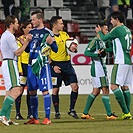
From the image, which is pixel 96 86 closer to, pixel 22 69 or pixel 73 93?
pixel 73 93

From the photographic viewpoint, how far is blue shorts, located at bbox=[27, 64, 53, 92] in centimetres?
1273

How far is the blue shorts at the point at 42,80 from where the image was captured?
12.7 m

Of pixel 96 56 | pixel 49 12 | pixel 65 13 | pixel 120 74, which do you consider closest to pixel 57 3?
pixel 65 13

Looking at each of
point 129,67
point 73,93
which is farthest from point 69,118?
point 129,67

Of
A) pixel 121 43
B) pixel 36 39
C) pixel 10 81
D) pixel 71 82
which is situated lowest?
pixel 71 82

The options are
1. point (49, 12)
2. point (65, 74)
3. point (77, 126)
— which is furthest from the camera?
point (49, 12)

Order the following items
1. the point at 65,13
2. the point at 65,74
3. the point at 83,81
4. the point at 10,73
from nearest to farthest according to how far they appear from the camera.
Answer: the point at 10,73, the point at 65,74, the point at 83,81, the point at 65,13

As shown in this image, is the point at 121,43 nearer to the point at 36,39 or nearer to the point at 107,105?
the point at 107,105

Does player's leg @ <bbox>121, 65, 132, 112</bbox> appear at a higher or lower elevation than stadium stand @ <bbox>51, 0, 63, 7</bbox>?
higher

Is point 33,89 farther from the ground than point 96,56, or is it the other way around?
point 96,56

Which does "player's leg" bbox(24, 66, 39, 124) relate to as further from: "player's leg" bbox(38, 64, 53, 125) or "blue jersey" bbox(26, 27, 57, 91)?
"player's leg" bbox(38, 64, 53, 125)

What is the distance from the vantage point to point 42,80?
1273 cm

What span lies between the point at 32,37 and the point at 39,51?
272mm

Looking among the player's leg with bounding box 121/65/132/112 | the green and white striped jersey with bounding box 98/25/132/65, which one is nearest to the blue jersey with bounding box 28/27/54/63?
the green and white striped jersey with bounding box 98/25/132/65
